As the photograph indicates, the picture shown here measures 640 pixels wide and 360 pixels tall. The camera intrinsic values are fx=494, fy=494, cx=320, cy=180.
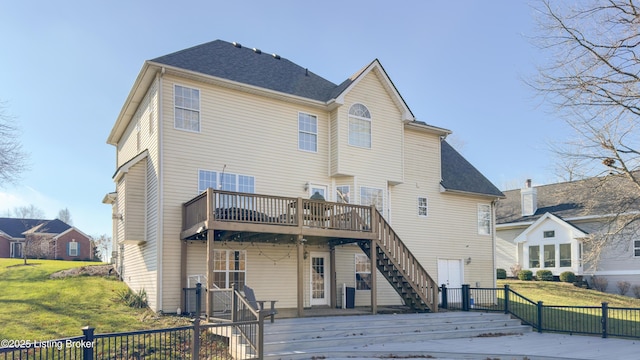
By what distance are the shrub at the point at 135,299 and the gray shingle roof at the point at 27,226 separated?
36267mm

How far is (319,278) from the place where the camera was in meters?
19.0

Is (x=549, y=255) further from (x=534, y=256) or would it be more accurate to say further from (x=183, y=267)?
(x=183, y=267)

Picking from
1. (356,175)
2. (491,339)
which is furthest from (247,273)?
(491,339)

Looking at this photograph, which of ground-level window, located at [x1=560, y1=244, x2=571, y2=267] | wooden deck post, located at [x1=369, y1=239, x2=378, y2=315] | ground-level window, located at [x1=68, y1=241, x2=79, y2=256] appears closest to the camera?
wooden deck post, located at [x1=369, y1=239, x2=378, y2=315]

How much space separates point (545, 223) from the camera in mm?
32188

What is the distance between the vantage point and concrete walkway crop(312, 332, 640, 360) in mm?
11633

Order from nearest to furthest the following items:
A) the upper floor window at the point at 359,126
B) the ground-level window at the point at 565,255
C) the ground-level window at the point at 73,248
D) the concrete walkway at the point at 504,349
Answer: the concrete walkway at the point at 504,349 < the upper floor window at the point at 359,126 < the ground-level window at the point at 565,255 < the ground-level window at the point at 73,248

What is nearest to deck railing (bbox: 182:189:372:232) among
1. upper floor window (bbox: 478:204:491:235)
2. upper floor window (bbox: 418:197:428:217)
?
upper floor window (bbox: 418:197:428:217)

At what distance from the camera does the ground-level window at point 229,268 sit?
1648cm

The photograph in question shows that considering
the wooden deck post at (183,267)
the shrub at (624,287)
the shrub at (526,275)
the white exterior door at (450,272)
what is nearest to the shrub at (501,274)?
the shrub at (526,275)

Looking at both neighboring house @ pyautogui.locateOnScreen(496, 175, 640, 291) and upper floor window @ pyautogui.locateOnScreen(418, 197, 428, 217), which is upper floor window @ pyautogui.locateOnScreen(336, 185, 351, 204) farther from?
neighboring house @ pyautogui.locateOnScreen(496, 175, 640, 291)

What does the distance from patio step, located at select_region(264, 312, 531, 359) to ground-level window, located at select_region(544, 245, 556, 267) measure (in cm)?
1625

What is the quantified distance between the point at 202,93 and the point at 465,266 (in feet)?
48.1

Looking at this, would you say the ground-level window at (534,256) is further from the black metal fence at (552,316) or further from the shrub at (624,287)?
the black metal fence at (552,316)
